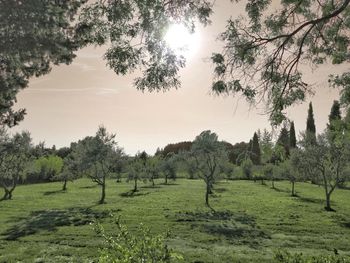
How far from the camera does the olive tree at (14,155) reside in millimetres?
62619

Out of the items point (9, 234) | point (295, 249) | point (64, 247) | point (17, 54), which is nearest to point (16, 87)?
point (17, 54)

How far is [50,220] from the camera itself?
38469 millimetres

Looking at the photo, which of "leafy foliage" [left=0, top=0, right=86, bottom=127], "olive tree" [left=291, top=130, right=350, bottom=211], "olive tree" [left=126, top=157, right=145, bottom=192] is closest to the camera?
"leafy foliage" [left=0, top=0, right=86, bottom=127]

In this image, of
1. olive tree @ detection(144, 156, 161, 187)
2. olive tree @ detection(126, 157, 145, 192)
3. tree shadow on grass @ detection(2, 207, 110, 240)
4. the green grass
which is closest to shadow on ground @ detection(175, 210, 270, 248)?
the green grass

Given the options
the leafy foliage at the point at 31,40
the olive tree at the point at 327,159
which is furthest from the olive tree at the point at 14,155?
the leafy foliage at the point at 31,40

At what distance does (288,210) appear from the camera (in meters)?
46.3

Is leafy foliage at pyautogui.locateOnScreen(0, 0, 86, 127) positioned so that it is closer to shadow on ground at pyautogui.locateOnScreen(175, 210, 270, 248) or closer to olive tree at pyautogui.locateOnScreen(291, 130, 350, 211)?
shadow on ground at pyautogui.locateOnScreen(175, 210, 270, 248)

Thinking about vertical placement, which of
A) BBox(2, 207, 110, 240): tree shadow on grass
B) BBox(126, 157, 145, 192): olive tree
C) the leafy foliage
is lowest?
BBox(2, 207, 110, 240): tree shadow on grass

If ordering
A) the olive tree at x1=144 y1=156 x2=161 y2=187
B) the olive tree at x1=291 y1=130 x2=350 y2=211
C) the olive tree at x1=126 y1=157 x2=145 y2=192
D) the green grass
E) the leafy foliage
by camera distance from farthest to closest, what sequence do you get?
1. the olive tree at x1=144 y1=156 x2=161 y2=187
2. the olive tree at x1=126 y1=157 x2=145 y2=192
3. the olive tree at x1=291 y1=130 x2=350 y2=211
4. the green grass
5. the leafy foliage

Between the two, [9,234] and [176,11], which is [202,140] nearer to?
[9,234]

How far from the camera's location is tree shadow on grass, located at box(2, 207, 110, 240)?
108ft

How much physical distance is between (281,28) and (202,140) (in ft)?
159

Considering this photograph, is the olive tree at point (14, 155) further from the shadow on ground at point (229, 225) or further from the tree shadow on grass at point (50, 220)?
the shadow on ground at point (229, 225)

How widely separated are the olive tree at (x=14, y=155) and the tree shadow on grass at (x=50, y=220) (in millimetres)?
20403
